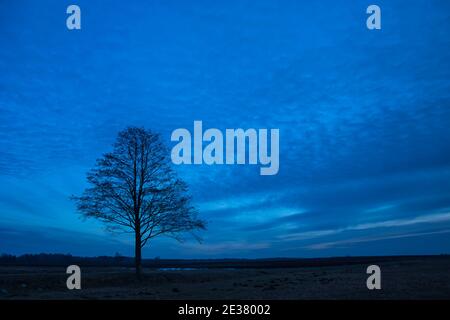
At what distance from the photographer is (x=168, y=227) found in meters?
36.2

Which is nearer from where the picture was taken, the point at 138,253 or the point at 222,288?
the point at 222,288

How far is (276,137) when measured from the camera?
68.3 ft

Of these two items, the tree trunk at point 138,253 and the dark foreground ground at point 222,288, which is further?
the tree trunk at point 138,253

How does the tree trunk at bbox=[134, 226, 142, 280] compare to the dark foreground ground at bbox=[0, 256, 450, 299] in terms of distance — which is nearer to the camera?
the dark foreground ground at bbox=[0, 256, 450, 299]

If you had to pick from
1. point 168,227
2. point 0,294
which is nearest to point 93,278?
point 168,227

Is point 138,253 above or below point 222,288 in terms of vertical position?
above
